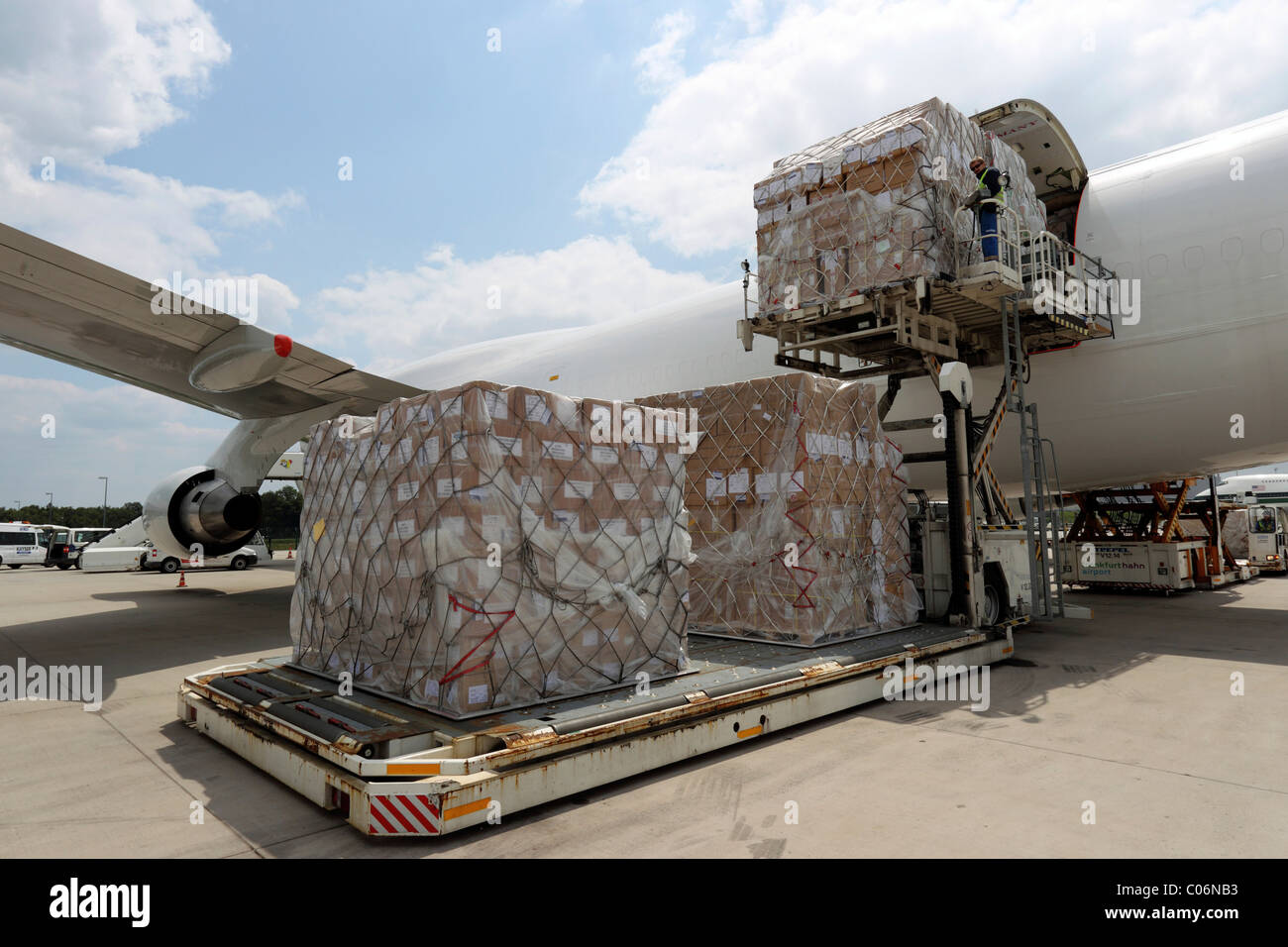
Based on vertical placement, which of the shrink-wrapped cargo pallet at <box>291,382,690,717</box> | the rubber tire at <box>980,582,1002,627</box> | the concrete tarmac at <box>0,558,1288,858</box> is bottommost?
the concrete tarmac at <box>0,558,1288,858</box>

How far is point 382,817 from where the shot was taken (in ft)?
12.0

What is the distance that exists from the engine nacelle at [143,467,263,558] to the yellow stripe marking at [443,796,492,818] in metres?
10.5

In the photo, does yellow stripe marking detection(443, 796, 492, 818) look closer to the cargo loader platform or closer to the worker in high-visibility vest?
the cargo loader platform

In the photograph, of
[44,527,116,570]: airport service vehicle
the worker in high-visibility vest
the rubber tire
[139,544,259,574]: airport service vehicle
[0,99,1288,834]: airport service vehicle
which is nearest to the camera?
[0,99,1288,834]: airport service vehicle

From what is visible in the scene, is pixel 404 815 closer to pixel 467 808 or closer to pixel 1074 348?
pixel 467 808

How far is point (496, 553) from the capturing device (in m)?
4.75

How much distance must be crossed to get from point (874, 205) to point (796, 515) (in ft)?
12.7

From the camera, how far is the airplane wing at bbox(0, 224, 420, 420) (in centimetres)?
841

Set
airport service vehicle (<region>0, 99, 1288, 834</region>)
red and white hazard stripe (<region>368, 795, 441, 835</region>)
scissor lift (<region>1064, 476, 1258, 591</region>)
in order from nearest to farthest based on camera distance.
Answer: red and white hazard stripe (<region>368, 795, 441, 835</region>)
airport service vehicle (<region>0, 99, 1288, 834</region>)
scissor lift (<region>1064, 476, 1258, 591</region>)

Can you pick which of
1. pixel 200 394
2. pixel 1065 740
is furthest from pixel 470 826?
pixel 200 394

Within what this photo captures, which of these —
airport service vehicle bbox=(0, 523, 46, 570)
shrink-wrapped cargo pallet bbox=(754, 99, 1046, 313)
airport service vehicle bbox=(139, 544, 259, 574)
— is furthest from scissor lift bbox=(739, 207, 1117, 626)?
airport service vehicle bbox=(0, 523, 46, 570)

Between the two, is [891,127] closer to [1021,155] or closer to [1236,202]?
[1021,155]

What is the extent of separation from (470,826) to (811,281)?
7.20m

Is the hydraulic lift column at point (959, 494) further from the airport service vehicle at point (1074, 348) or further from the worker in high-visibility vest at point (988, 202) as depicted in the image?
the worker in high-visibility vest at point (988, 202)
